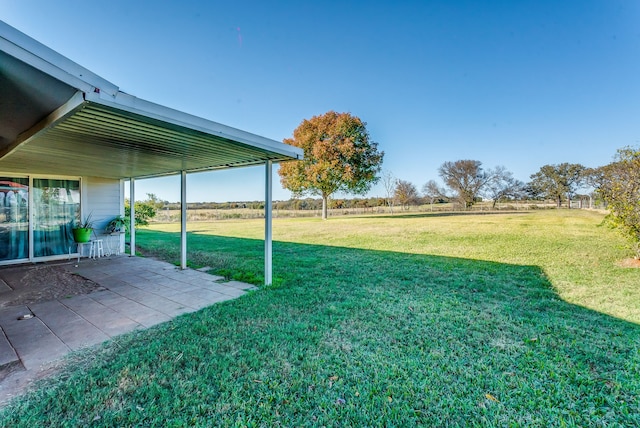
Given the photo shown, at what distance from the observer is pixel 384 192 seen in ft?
102

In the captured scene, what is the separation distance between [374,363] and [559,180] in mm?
54543

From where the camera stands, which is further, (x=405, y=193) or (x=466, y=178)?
(x=466, y=178)

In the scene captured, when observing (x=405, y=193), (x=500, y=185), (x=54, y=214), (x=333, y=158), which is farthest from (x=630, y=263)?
(x=500, y=185)

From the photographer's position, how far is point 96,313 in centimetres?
372

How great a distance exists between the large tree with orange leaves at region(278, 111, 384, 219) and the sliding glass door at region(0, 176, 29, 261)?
622 inches

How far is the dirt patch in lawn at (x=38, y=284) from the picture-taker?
4.34 m

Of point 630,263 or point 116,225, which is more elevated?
point 116,225

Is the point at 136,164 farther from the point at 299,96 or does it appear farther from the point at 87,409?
the point at 299,96

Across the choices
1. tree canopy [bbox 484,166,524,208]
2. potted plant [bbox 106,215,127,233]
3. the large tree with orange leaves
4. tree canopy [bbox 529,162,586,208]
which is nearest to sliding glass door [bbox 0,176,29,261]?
potted plant [bbox 106,215,127,233]

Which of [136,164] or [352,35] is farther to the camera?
[352,35]

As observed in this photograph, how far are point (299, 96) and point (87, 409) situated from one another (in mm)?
13640

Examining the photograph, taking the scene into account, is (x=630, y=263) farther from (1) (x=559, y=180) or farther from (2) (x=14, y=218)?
(1) (x=559, y=180)

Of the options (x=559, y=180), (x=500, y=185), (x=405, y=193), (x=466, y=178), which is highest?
(x=466, y=178)

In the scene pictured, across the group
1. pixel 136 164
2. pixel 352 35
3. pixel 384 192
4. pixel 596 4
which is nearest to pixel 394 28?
pixel 352 35
